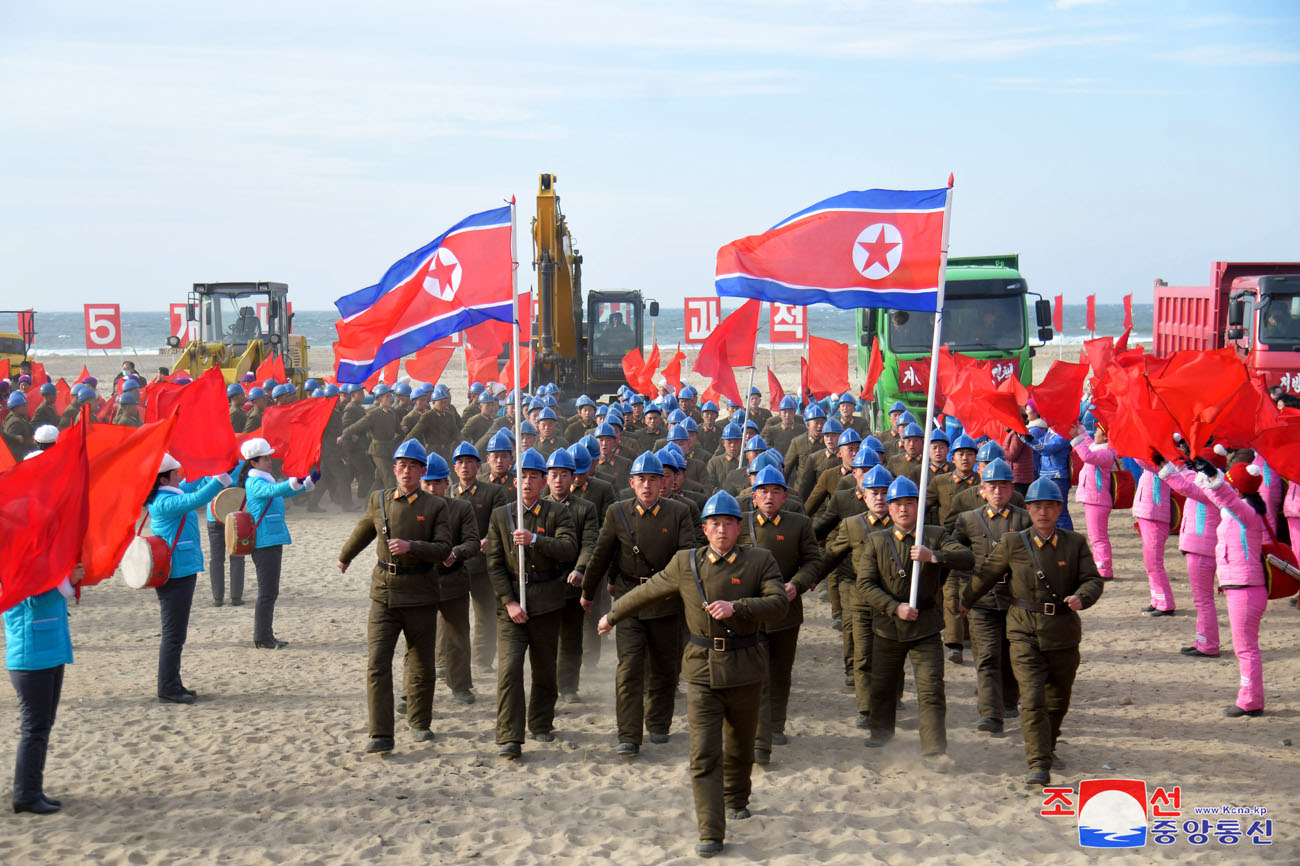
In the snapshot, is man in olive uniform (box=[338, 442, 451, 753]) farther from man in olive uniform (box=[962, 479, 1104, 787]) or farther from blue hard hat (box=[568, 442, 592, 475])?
man in olive uniform (box=[962, 479, 1104, 787])

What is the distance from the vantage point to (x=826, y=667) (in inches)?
398

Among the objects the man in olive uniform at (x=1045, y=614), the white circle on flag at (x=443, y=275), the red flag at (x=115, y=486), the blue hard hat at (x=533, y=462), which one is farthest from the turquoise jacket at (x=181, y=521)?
the man in olive uniform at (x=1045, y=614)

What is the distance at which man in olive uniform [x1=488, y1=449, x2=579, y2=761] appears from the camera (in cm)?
790

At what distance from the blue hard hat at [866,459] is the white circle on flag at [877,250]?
1.81m

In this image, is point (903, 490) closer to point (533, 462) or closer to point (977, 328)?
point (533, 462)

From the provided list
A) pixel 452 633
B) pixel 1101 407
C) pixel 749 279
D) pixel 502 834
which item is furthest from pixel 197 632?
pixel 1101 407

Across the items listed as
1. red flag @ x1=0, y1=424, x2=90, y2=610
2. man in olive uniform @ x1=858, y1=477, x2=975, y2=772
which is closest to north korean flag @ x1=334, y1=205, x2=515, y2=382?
→ red flag @ x1=0, y1=424, x2=90, y2=610

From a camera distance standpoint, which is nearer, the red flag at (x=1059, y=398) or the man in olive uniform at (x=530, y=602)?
the man in olive uniform at (x=530, y=602)

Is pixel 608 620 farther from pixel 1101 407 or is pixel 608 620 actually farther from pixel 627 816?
pixel 1101 407

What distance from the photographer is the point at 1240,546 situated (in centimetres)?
859

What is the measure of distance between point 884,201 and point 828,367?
37.8 feet

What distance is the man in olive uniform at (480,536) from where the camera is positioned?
355 inches

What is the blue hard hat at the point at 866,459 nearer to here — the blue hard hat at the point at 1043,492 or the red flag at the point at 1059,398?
the blue hard hat at the point at 1043,492

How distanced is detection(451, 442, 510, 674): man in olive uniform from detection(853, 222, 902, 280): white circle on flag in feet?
10.7
